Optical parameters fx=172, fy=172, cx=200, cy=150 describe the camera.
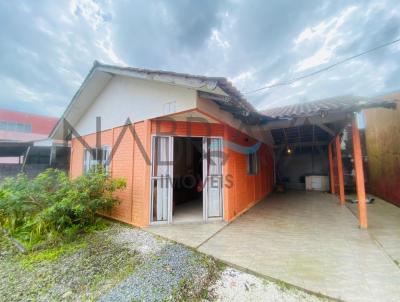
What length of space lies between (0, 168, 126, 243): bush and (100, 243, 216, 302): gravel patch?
234 centimetres

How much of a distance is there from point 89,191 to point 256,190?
20.9 feet

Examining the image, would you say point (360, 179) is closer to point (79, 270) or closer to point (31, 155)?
point (79, 270)

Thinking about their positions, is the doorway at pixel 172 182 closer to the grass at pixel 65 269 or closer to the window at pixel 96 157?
the grass at pixel 65 269

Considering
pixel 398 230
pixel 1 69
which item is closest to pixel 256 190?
pixel 398 230

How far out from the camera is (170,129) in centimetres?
488

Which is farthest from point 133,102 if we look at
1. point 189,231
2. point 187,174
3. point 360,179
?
point 360,179

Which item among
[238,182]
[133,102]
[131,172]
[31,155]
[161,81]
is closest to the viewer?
[161,81]

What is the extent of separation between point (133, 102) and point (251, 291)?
5.21 metres

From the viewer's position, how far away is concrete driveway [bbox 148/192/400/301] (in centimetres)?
233

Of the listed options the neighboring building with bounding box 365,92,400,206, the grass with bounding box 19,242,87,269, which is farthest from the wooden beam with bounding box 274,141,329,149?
the grass with bounding box 19,242,87,269

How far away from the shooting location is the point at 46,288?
8.06 feet

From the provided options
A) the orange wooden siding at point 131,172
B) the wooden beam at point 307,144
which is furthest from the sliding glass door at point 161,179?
the wooden beam at point 307,144

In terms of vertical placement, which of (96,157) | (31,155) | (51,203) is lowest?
(51,203)

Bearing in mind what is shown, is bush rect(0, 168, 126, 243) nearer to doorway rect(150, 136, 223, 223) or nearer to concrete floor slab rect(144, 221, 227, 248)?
doorway rect(150, 136, 223, 223)
